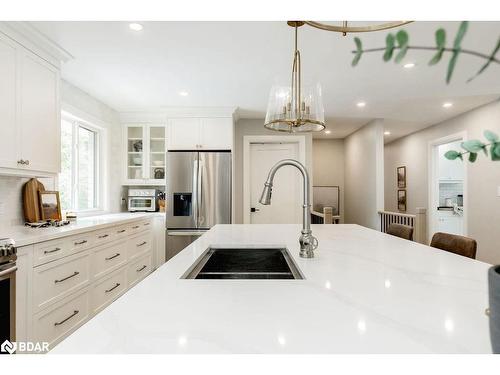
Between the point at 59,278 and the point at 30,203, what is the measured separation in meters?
0.86

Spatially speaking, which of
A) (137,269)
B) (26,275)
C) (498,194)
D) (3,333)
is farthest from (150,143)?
(498,194)

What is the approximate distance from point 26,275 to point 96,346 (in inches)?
66.2

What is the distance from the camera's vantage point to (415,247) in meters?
1.42

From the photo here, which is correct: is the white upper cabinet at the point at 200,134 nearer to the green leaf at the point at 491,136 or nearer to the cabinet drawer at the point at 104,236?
the cabinet drawer at the point at 104,236

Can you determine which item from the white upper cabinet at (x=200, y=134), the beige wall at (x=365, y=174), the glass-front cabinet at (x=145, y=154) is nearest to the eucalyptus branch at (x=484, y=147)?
the white upper cabinet at (x=200, y=134)

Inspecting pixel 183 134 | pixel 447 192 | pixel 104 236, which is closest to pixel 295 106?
pixel 104 236

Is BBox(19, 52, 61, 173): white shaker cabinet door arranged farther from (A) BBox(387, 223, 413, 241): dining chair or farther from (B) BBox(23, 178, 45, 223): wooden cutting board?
(A) BBox(387, 223, 413, 241): dining chair

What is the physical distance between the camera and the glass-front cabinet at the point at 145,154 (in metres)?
4.32

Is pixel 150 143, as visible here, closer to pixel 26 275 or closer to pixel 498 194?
pixel 26 275

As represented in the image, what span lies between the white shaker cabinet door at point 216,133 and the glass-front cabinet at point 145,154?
68cm

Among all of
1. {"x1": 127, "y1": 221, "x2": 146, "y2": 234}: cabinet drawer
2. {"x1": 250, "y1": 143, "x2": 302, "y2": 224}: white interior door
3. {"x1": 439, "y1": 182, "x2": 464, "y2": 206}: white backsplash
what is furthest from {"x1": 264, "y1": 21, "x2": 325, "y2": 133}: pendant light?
{"x1": 439, "y1": 182, "x2": 464, "y2": 206}: white backsplash

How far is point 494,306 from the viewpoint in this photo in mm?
376

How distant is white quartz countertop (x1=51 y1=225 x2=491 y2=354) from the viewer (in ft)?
1.59

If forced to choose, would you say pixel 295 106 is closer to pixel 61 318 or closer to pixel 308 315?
pixel 308 315
